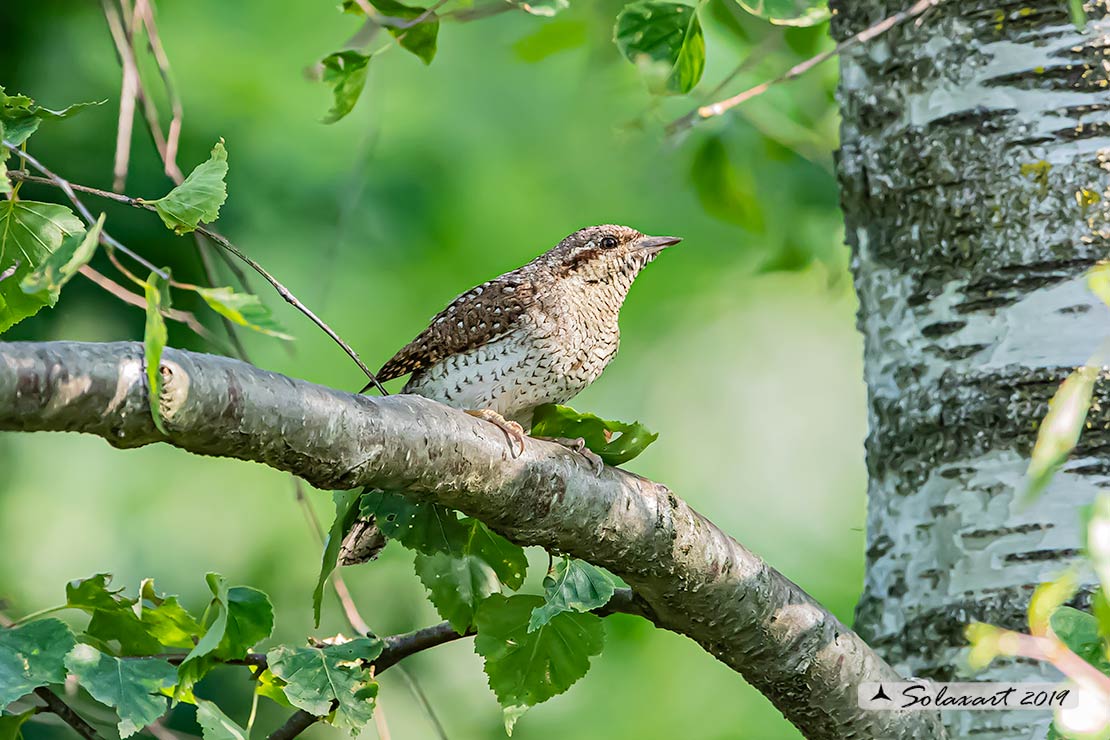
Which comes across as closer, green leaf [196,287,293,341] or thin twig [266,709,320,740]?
green leaf [196,287,293,341]

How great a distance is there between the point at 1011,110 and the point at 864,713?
3.61ft

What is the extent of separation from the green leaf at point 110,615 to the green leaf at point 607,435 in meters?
0.69

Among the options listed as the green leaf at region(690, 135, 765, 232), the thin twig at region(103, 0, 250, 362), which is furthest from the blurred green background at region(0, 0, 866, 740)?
the thin twig at region(103, 0, 250, 362)

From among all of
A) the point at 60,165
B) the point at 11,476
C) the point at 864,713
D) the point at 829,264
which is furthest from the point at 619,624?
the point at 864,713

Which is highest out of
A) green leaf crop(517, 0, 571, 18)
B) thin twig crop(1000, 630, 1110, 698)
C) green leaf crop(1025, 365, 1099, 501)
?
green leaf crop(517, 0, 571, 18)

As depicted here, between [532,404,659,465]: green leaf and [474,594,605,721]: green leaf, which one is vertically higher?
[532,404,659,465]: green leaf

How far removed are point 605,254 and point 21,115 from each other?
5.35 ft

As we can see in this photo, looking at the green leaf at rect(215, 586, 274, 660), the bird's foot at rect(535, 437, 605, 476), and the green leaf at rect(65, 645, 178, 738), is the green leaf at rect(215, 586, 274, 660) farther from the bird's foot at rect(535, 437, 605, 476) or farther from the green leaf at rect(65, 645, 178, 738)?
the bird's foot at rect(535, 437, 605, 476)

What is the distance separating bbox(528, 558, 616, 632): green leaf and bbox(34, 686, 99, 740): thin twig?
63cm

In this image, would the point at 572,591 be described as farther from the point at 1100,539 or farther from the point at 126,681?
the point at 1100,539

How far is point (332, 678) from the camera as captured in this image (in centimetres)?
170

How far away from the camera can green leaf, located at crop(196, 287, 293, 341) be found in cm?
111

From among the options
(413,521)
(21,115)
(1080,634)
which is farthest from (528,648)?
(21,115)

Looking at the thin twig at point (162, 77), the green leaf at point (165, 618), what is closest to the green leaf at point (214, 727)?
the green leaf at point (165, 618)
